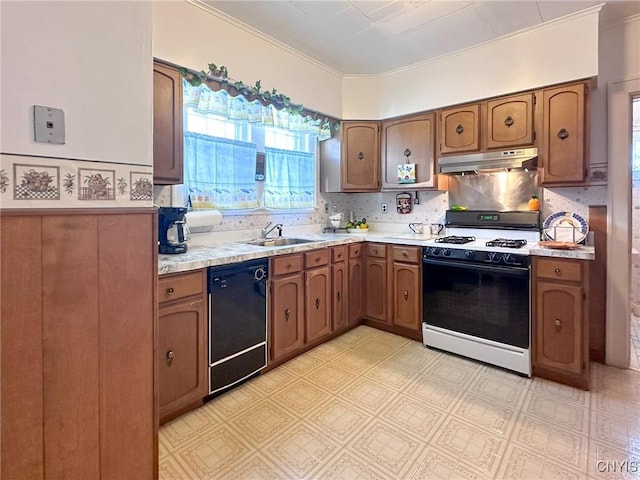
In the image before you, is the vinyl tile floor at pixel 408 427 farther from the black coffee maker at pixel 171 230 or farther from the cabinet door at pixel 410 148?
the cabinet door at pixel 410 148

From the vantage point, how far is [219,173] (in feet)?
9.11

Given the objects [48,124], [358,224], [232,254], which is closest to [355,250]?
[358,224]

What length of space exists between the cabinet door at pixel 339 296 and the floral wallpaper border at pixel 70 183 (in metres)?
2.02

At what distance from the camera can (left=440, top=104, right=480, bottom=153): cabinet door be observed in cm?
297

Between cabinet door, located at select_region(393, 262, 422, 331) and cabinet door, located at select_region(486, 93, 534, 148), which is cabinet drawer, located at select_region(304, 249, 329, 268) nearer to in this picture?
cabinet door, located at select_region(393, 262, 422, 331)

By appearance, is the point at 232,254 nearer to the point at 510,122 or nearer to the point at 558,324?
the point at 558,324

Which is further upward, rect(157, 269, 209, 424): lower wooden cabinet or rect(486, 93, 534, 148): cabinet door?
rect(486, 93, 534, 148): cabinet door

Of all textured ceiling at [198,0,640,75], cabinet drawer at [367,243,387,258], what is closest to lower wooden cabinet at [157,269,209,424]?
cabinet drawer at [367,243,387,258]

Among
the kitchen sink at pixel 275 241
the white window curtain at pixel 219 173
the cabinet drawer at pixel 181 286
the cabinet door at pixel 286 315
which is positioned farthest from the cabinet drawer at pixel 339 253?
the cabinet drawer at pixel 181 286

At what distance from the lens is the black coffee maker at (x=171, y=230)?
7.06 feet

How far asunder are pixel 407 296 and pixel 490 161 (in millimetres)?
1388

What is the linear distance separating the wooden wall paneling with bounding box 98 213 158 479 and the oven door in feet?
7.42

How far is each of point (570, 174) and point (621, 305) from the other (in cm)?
110

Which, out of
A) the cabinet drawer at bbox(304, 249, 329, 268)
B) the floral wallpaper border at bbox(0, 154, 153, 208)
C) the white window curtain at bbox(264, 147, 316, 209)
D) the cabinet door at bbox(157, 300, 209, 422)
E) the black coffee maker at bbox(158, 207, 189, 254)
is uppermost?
the white window curtain at bbox(264, 147, 316, 209)
